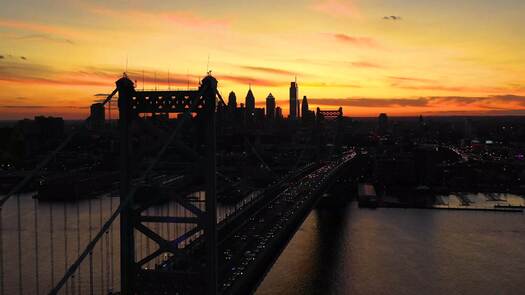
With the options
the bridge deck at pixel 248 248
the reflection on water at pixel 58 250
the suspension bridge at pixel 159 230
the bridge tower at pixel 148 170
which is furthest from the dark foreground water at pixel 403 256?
the bridge tower at pixel 148 170

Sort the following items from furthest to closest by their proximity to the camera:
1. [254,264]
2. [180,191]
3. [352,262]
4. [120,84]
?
[180,191] < [352,262] < [254,264] < [120,84]

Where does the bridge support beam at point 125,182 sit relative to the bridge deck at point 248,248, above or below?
above

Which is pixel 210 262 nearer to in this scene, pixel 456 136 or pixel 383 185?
pixel 383 185

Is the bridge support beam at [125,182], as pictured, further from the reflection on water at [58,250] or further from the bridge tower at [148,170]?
the reflection on water at [58,250]

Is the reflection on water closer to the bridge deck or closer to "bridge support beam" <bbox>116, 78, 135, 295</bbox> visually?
the bridge deck

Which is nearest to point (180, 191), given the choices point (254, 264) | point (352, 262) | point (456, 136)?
point (352, 262)

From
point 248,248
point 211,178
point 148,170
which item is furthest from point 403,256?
point 148,170

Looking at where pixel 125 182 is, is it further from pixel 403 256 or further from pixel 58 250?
pixel 403 256
